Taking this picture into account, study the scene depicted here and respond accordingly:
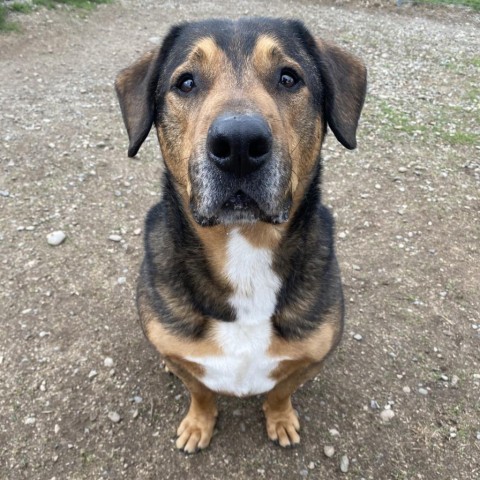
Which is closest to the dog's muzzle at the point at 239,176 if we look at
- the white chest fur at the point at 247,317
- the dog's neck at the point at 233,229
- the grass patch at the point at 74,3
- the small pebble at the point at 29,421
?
the dog's neck at the point at 233,229

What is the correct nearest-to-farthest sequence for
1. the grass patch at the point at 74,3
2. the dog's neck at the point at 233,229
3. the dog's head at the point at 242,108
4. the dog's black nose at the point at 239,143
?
the dog's black nose at the point at 239,143 → the dog's head at the point at 242,108 → the dog's neck at the point at 233,229 → the grass patch at the point at 74,3

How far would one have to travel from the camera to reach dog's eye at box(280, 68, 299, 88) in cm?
257

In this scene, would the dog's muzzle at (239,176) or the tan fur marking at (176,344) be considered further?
the tan fur marking at (176,344)

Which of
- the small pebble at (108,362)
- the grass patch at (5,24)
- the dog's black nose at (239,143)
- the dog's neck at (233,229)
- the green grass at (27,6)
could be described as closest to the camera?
the dog's black nose at (239,143)

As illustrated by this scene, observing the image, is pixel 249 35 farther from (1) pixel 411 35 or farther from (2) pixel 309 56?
(1) pixel 411 35

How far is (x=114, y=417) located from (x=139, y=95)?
2.31m

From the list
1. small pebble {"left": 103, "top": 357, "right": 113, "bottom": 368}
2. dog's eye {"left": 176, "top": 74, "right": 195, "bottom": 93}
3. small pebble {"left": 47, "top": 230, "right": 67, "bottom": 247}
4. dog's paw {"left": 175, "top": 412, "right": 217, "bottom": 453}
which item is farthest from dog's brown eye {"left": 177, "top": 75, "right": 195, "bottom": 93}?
small pebble {"left": 47, "top": 230, "right": 67, "bottom": 247}

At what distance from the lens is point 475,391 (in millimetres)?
3740

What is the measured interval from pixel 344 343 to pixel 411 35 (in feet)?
31.3

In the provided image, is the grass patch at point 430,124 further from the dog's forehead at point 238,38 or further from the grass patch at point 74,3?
the grass patch at point 74,3

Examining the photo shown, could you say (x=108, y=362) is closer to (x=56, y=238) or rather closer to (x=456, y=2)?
(x=56, y=238)

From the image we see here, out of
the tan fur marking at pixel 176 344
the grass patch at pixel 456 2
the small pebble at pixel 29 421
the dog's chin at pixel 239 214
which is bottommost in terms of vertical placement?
the small pebble at pixel 29 421

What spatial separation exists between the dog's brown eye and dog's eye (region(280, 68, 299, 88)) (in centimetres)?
49

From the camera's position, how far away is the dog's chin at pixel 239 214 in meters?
2.23
